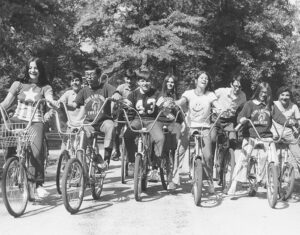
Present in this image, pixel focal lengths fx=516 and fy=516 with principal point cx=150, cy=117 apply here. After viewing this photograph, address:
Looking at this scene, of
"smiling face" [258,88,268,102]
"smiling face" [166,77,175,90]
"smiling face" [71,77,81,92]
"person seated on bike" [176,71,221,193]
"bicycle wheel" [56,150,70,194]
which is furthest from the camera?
"smiling face" [71,77,81,92]

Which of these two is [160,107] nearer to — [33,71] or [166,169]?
[166,169]

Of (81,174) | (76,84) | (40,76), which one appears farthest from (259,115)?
(76,84)

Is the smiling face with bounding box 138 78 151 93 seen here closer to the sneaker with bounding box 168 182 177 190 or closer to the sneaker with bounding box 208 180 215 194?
the sneaker with bounding box 168 182 177 190

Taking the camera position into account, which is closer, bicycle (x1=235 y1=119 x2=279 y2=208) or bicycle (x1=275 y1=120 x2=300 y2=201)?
bicycle (x1=235 y1=119 x2=279 y2=208)

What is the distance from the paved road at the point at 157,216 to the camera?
18.7 feet

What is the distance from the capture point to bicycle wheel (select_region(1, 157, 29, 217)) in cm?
594

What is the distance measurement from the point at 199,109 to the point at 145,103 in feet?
2.71

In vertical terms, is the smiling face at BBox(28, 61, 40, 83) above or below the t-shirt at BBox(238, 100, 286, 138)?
above

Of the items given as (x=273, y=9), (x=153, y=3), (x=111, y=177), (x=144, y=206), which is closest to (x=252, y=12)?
(x=273, y=9)

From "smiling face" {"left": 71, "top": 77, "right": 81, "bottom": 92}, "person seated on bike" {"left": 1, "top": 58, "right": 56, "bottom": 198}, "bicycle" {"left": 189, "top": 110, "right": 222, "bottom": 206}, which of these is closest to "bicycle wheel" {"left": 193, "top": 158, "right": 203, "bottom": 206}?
"bicycle" {"left": 189, "top": 110, "right": 222, "bottom": 206}

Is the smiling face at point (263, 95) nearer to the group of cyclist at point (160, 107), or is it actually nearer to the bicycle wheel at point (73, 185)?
the group of cyclist at point (160, 107)

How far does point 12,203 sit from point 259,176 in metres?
3.44

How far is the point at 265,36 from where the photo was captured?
29.5 metres

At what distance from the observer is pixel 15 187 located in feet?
20.5
